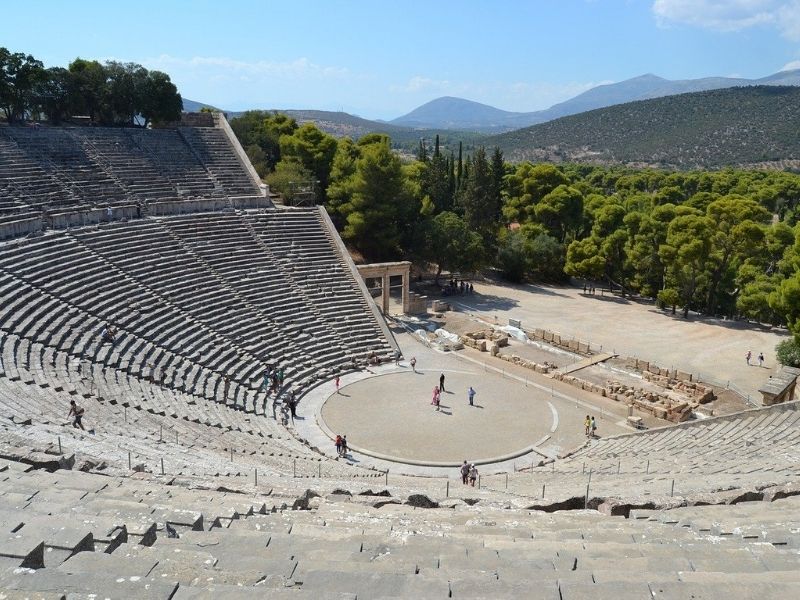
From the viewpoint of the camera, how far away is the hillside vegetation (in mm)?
125562

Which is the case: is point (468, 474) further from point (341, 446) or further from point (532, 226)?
point (532, 226)

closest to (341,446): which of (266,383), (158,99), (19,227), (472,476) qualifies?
(472,476)

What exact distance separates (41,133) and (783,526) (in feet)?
122

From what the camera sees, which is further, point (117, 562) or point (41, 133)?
point (41, 133)

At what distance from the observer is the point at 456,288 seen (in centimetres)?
4091

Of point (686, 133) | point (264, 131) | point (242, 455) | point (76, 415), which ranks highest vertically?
point (686, 133)

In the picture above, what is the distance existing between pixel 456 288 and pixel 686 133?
12553cm

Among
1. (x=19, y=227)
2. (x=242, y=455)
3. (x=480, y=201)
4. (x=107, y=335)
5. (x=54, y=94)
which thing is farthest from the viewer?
(x=480, y=201)

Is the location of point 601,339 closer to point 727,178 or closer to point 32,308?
point 32,308

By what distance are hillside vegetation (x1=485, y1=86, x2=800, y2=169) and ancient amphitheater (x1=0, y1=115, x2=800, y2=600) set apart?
108 m

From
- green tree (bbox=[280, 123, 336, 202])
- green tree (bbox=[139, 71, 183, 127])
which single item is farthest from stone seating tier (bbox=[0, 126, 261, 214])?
green tree (bbox=[280, 123, 336, 202])

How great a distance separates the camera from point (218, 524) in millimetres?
7230

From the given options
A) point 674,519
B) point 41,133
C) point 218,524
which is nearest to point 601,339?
point 674,519

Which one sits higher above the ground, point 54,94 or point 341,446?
point 54,94
